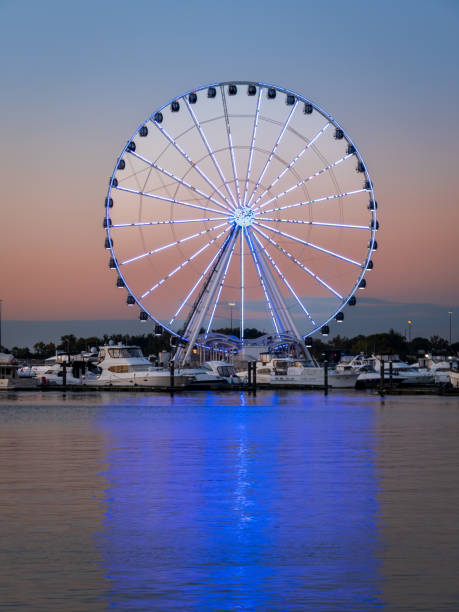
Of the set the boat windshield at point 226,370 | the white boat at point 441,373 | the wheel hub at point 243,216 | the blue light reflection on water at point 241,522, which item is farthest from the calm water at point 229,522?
the white boat at point 441,373

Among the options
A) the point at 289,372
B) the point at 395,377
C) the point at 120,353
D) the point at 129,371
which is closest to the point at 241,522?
the point at 129,371

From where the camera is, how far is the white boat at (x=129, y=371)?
103625mm

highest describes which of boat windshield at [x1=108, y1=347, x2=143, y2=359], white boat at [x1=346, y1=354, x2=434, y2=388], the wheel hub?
the wheel hub

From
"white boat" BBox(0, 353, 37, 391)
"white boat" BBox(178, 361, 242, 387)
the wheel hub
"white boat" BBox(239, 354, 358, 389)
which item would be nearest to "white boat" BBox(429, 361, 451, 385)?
"white boat" BBox(239, 354, 358, 389)

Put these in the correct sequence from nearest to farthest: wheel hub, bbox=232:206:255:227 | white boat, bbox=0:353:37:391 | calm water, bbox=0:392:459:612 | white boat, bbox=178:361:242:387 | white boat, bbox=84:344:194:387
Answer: calm water, bbox=0:392:459:612, wheel hub, bbox=232:206:255:227, white boat, bbox=84:344:194:387, white boat, bbox=0:353:37:391, white boat, bbox=178:361:242:387

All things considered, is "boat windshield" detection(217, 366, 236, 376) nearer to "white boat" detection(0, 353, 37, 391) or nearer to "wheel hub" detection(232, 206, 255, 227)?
"white boat" detection(0, 353, 37, 391)

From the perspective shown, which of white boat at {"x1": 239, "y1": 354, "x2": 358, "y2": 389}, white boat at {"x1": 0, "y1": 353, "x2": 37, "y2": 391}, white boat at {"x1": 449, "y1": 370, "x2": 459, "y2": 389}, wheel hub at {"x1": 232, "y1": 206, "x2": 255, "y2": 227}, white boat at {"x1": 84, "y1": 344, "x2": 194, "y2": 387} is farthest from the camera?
white boat at {"x1": 239, "y1": 354, "x2": 358, "y2": 389}

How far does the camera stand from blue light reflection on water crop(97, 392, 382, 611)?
15852mm

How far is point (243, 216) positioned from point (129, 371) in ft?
103

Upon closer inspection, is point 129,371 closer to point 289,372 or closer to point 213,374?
point 213,374

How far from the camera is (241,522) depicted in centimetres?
2241

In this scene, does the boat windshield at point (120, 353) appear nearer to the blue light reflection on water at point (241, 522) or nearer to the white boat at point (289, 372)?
the white boat at point (289, 372)

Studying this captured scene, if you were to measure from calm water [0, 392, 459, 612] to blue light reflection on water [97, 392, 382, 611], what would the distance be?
0.13ft

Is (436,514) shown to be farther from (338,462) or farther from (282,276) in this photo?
(282,276)
